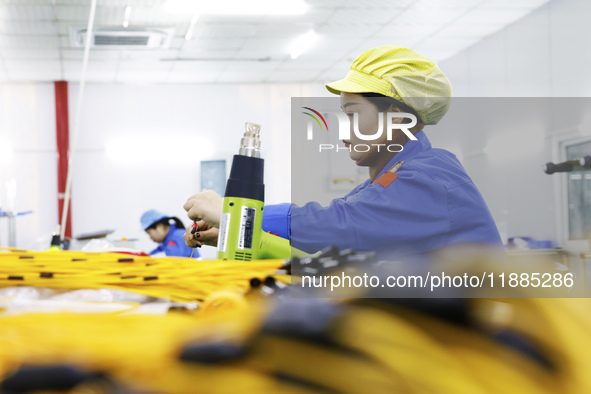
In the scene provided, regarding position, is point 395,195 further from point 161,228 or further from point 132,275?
point 161,228

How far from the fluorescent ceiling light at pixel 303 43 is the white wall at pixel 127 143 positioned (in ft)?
2.71

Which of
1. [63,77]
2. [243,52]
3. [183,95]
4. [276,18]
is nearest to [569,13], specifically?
[276,18]

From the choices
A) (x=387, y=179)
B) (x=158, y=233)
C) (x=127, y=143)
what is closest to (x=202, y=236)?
(x=387, y=179)

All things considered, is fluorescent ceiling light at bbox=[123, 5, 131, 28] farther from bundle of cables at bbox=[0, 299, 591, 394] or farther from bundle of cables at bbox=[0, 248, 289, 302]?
bundle of cables at bbox=[0, 299, 591, 394]

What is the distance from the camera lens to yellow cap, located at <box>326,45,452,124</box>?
0.51 m

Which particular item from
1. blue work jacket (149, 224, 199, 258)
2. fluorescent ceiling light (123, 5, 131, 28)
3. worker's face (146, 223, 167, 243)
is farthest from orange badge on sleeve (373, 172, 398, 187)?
fluorescent ceiling light (123, 5, 131, 28)

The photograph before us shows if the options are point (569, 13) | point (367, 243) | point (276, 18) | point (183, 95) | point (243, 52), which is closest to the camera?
point (367, 243)

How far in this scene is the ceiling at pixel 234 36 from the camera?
496 centimetres

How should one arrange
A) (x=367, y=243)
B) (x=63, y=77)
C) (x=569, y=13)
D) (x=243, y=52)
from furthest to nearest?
(x=63, y=77) → (x=243, y=52) → (x=569, y=13) → (x=367, y=243)

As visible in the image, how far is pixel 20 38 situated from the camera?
18.5ft

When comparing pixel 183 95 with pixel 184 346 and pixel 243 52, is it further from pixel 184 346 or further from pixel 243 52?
pixel 184 346

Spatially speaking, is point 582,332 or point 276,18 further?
point 276,18

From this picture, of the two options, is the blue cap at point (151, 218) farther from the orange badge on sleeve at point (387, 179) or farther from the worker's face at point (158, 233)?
the orange badge on sleeve at point (387, 179)

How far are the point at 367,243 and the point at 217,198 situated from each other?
5.6 inches
